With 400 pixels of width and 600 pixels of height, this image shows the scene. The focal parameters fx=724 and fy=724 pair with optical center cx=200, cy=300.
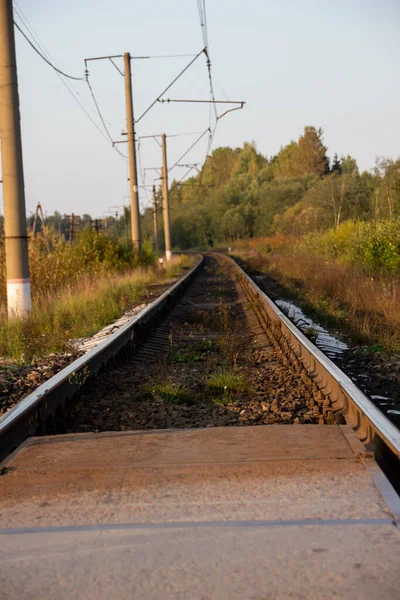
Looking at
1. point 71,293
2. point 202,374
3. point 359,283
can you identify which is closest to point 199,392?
point 202,374

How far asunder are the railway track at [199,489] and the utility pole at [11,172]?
543cm

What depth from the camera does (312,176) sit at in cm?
9831

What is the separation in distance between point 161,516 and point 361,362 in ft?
15.5

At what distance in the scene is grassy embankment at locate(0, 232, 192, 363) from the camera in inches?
359

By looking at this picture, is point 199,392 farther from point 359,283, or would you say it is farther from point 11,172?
point 359,283

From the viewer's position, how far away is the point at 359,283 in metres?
14.2

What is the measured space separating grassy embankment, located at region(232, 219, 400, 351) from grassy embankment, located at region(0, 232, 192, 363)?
3734mm

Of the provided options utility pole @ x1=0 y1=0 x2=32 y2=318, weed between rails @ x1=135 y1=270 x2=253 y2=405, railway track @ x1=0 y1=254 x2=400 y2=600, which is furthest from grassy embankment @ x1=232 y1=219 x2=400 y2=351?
utility pole @ x1=0 y1=0 x2=32 y2=318

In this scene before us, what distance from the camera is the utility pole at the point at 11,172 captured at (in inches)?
452

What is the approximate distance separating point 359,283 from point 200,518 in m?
11.7

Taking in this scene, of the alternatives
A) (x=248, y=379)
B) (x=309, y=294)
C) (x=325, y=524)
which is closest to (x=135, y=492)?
(x=325, y=524)

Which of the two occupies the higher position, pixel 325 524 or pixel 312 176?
pixel 312 176

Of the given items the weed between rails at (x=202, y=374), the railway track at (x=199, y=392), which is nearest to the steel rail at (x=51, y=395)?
the railway track at (x=199, y=392)

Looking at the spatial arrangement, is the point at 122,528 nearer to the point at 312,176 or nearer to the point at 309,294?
the point at 309,294
